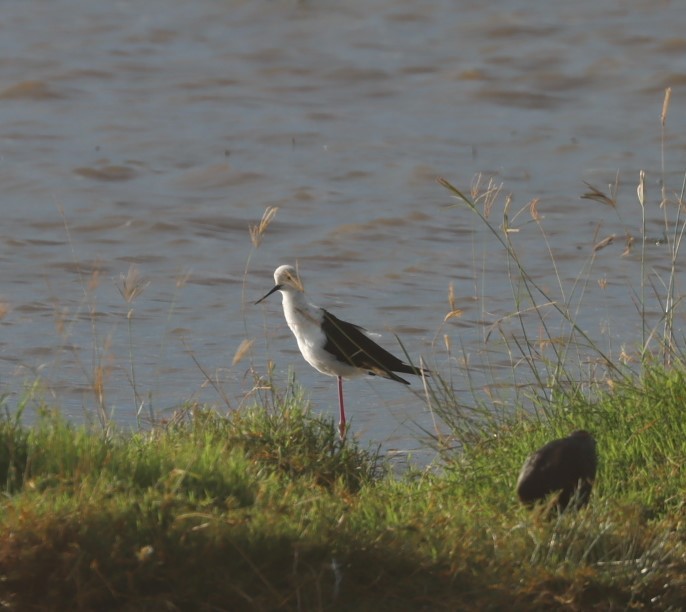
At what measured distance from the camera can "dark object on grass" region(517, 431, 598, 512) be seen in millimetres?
5090

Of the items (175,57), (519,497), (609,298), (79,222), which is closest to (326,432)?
(519,497)

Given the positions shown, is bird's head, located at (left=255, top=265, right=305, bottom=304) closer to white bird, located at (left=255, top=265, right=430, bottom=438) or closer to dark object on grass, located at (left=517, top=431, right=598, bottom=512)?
white bird, located at (left=255, top=265, right=430, bottom=438)

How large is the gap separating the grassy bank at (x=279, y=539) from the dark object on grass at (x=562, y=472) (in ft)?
0.23

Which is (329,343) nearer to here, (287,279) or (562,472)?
(287,279)

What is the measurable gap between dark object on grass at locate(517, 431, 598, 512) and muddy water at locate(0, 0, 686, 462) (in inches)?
68.6

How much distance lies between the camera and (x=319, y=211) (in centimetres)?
1290

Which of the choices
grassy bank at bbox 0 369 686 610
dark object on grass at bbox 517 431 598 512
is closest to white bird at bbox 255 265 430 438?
grassy bank at bbox 0 369 686 610

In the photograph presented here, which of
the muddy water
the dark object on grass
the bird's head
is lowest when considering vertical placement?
the muddy water

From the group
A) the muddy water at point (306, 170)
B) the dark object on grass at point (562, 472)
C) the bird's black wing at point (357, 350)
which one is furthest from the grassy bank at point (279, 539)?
the bird's black wing at point (357, 350)

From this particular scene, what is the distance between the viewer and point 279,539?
459cm

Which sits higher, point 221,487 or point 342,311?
point 221,487

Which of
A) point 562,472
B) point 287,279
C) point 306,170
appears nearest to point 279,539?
point 562,472

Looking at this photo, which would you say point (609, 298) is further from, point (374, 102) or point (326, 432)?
point (374, 102)

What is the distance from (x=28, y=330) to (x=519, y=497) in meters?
5.11
